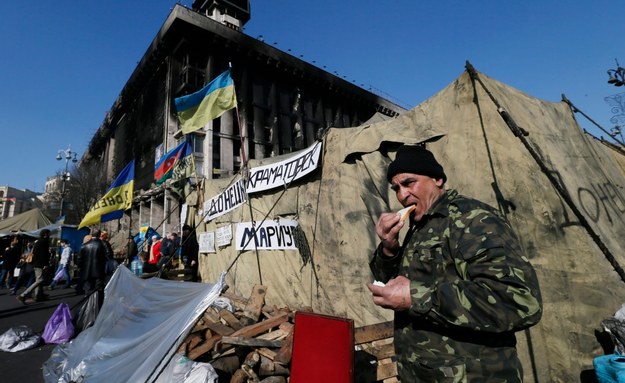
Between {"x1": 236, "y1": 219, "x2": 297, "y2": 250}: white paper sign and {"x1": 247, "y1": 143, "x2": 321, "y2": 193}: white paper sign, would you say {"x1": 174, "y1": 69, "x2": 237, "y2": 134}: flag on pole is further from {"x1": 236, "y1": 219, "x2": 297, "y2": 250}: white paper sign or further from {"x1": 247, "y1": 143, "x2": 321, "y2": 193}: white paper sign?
{"x1": 236, "y1": 219, "x2": 297, "y2": 250}: white paper sign

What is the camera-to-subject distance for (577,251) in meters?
3.11

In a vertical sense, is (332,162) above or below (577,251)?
above

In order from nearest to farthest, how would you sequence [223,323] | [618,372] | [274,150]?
1. [618,372]
2. [223,323]
3. [274,150]

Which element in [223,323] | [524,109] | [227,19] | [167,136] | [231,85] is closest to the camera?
[524,109]

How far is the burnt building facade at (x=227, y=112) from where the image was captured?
74.9 ft

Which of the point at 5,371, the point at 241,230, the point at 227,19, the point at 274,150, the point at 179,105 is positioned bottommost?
the point at 5,371

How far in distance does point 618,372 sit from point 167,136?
2560cm

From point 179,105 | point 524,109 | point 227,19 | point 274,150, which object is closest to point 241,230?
point 179,105

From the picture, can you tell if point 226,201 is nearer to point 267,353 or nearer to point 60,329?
point 60,329

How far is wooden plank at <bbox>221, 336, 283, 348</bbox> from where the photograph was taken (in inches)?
157

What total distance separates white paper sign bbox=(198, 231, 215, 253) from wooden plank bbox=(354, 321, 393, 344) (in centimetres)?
689

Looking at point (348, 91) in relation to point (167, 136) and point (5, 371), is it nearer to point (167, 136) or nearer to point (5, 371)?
point (167, 136)

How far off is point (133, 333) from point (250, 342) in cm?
151

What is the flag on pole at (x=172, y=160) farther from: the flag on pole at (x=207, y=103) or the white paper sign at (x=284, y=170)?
the white paper sign at (x=284, y=170)
